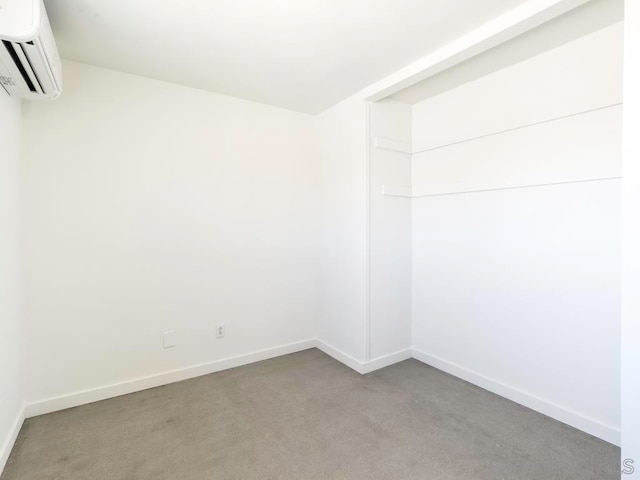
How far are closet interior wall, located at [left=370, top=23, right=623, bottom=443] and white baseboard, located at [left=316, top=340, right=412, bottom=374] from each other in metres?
0.09

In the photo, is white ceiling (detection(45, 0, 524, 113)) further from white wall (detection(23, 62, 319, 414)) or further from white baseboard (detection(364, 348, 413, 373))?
white baseboard (detection(364, 348, 413, 373))

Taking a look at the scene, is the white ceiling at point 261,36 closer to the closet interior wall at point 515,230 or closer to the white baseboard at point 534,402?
the closet interior wall at point 515,230

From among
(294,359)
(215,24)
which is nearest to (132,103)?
(215,24)

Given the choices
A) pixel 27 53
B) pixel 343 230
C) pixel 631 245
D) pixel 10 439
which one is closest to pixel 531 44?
pixel 631 245

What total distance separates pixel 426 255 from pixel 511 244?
766 millimetres

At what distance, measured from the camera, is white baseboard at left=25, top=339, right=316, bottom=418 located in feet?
7.07

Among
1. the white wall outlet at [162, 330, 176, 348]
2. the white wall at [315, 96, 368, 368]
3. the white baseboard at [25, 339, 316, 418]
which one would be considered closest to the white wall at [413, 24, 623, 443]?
the white wall at [315, 96, 368, 368]

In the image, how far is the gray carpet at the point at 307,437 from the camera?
64.8 inches

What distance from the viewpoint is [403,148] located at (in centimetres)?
296

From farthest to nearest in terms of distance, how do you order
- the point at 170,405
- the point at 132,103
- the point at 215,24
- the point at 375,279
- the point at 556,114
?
the point at 375,279, the point at 132,103, the point at 170,405, the point at 556,114, the point at 215,24

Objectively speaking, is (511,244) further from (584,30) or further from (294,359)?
(294,359)

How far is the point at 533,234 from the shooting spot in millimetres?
2184

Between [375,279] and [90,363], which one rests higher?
[375,279]

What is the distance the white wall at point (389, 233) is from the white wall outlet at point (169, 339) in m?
1.65
